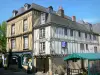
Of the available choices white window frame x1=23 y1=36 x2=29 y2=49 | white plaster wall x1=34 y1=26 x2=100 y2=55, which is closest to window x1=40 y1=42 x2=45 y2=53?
white plaster wall x1=34 y1=26 x2=100 y2=55

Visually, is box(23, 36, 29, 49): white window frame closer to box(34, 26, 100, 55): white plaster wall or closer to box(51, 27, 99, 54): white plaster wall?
box(34, 26, 100, 55): white plaster wall

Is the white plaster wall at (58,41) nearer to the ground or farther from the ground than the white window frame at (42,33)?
nearer to the ground

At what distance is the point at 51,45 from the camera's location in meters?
23.2

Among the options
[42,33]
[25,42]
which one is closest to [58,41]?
[42,33]

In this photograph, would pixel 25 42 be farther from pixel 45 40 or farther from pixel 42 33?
pixel 45 40

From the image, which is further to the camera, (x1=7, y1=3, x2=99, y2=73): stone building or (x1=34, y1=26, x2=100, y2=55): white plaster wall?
(x1=7, y1=3, x2=99, y2=73): stone building

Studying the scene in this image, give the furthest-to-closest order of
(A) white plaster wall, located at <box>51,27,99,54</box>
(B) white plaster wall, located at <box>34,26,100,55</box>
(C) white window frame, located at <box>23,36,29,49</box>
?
(C) white window frame, located at <box>23,36,29,49</box>, (A) white plaster wall, located at <box>51,27,99,54</box>, (B) white plaster wall, located at <box>34,26,100,55</box>

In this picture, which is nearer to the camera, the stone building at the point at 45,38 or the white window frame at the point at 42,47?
the stone building at the point at 45,38

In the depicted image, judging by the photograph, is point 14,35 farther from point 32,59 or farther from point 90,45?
point 90,45

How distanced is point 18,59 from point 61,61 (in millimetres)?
8855

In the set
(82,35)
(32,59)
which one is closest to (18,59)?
(32,59)

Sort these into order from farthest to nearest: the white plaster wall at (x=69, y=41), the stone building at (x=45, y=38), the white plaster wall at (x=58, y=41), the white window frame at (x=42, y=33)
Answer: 1. the white window frame at (x=42, y=33)
2. the white plaster wall at (x=69, y=41)
3. the stone building at (x=45, y=38)
4. the white plaster wall at (x=58, y=41)

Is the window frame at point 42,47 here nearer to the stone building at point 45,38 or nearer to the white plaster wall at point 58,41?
the stone building at point 45,38

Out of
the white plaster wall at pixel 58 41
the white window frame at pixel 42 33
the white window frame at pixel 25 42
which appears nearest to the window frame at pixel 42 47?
the white plaster wall at pixel 58 41
